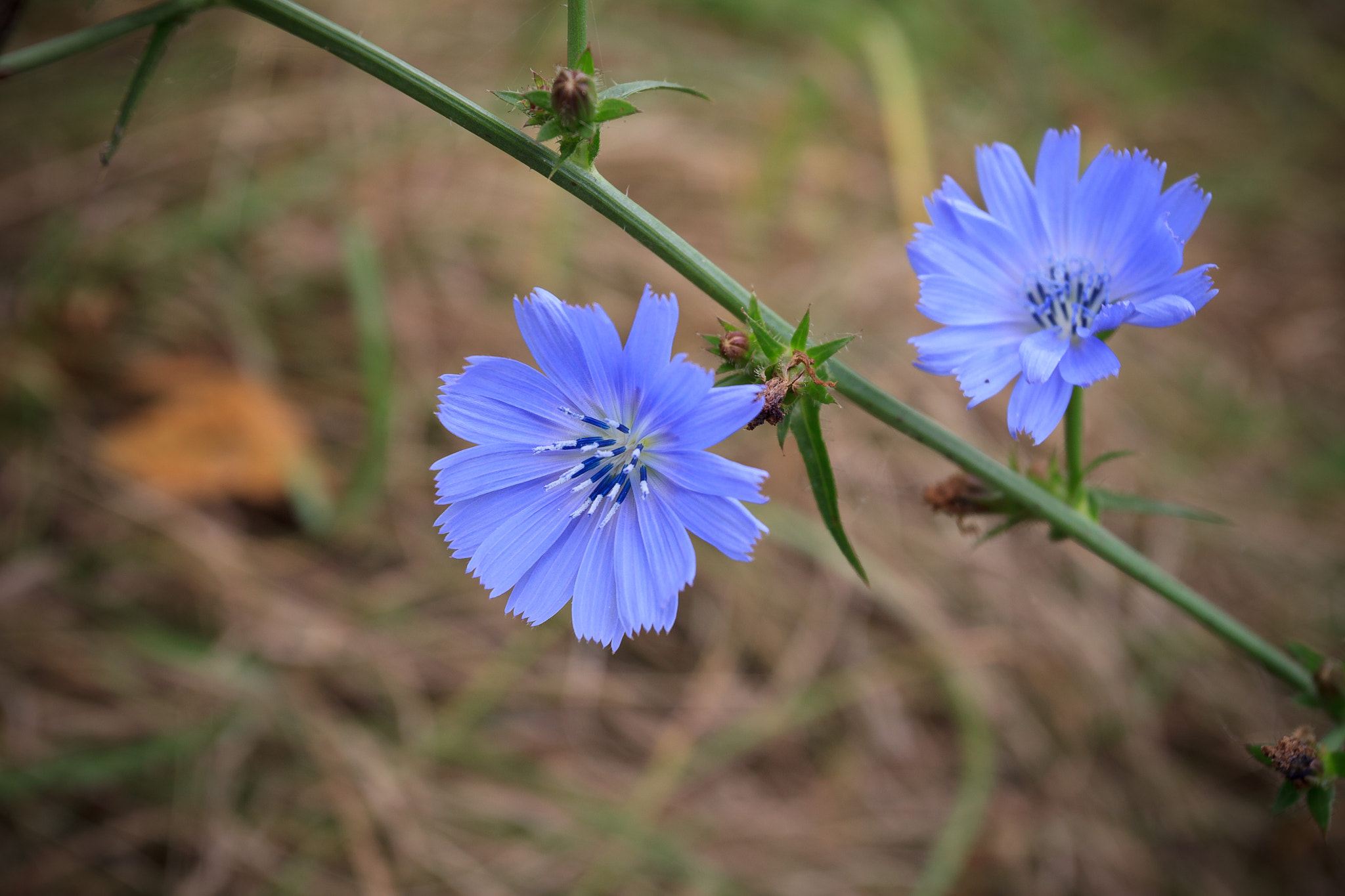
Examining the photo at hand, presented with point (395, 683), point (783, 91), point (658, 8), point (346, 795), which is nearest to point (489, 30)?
point (658, 8)

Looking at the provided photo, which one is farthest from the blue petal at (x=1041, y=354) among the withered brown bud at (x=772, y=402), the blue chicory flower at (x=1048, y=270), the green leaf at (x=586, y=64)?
the green leaf at (x=586, y=64)

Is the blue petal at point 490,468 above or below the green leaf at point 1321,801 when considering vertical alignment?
above

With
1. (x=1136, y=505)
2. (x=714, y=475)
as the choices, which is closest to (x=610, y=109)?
(x=714, y=475)

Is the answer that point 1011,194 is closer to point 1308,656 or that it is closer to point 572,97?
point 572,97

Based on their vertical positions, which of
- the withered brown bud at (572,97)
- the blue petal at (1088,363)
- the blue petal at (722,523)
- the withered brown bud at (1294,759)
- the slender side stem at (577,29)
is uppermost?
the slender side stem at (577,29)

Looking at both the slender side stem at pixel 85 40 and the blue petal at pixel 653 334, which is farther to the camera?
the slender side stem at pixel 85 40

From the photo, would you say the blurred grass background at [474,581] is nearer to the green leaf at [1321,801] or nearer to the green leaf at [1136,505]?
the green leaf at [1136,505]

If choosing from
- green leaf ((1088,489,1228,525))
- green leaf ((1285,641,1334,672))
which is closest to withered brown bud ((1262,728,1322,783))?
green leaf ((1285,641,1334,672))

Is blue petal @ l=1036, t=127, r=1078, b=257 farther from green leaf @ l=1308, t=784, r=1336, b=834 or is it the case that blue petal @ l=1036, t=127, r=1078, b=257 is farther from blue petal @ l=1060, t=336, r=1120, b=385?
green leaf @ l=1308, t=784, r=1336, b=834
